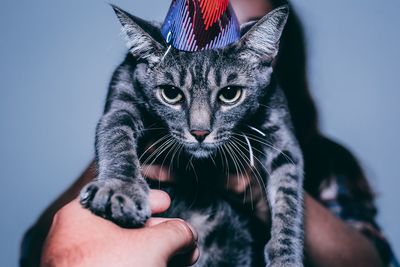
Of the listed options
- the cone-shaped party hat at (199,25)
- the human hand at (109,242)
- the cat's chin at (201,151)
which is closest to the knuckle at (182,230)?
the human hand at (109,242)

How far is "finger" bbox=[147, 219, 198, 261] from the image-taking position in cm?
50

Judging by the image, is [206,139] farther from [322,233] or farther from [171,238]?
[322,233]

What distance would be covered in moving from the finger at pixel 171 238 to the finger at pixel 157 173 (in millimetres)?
151

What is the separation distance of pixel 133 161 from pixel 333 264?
1.61 feet

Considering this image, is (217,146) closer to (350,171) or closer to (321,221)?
(321,221)

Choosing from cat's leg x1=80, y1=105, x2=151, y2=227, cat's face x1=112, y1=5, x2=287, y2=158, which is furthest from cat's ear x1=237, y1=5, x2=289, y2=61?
cat's leg x1=80, y1=105, x2=151, y2=227

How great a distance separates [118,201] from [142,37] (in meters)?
0.25

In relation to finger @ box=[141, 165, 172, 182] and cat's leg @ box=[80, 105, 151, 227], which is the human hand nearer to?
cat's leg @ box=[80, 105, 151, 227]

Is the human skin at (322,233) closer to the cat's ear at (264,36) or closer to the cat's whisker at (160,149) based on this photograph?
the cat's whisker at (160,149)

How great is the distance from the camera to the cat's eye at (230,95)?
631 millimetres

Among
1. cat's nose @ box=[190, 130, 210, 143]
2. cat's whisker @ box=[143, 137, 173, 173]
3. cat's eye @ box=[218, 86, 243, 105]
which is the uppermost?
cat's eye @ box=[218, 86, 243, 105]

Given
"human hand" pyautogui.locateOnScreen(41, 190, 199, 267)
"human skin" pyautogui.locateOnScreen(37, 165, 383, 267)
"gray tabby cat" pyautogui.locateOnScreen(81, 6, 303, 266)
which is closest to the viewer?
"human hand" pyautogui.locateOnScreen(41, 190, 199, 267)

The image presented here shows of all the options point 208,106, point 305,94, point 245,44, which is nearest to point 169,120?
point 208,106

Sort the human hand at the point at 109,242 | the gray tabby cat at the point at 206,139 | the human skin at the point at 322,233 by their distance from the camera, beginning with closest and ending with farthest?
the human hand at the point at 109,242 < the gray tabby cat at the point at 206,139 < the human skin at the point at 322,233
